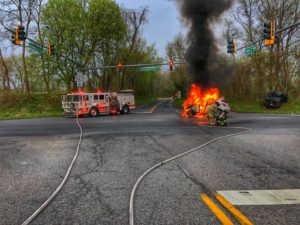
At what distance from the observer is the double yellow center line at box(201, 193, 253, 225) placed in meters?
3.73

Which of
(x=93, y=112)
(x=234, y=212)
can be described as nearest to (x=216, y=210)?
(x=234, y=212)

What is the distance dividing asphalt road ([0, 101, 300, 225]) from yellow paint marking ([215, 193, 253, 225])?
0.09 m

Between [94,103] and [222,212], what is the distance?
24.5 metres

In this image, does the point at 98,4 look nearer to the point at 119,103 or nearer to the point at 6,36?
the point at 6,36

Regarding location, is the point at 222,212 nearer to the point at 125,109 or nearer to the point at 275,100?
the point at 125,109

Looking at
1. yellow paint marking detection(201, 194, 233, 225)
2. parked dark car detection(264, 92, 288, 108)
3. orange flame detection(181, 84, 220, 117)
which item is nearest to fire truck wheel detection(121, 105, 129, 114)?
orange flame detection(181, 84, 220, 117)

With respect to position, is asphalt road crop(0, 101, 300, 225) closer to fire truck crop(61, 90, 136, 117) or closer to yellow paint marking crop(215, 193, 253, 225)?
yellow paint marking crop(215, 193, 253, 225)

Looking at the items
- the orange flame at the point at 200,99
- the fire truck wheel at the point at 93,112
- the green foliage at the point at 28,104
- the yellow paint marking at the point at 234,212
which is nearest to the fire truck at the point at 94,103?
the fire truck wheel at the point at 93,112

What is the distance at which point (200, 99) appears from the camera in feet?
79.6

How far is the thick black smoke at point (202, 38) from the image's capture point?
81.1ft

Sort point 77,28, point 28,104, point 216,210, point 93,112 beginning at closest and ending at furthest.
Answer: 1. point 216,210
2. point 93,112
3. point 28,104
4. point 77,28

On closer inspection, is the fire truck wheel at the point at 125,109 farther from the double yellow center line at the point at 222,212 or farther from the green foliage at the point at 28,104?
the double yellow center line at the point at 222,212

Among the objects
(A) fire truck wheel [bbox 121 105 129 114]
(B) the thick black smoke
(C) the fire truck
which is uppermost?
(B) the thick black smoke

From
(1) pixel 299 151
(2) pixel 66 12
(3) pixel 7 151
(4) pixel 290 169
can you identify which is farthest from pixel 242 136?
(2) pixel 66 12
